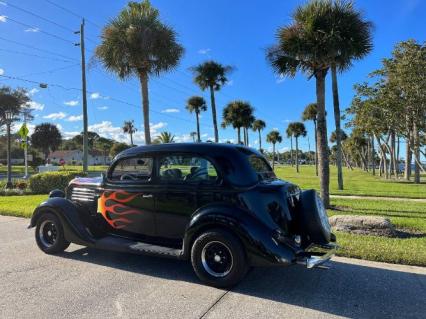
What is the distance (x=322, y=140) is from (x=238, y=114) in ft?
102

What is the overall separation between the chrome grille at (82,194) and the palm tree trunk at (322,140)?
732 centimetres

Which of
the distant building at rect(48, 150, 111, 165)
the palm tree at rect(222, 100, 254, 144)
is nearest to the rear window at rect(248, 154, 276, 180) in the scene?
the palm tree at rect(222, 100, 254, 144)

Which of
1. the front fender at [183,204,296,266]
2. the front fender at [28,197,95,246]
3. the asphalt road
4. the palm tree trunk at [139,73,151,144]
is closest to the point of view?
the asphalt road

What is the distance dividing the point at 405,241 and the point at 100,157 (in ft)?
416

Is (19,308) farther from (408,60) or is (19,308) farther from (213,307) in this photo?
(408,60)

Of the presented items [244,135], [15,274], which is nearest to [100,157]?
[244,135]

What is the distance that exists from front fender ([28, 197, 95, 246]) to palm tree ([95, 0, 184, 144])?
940 centimetres

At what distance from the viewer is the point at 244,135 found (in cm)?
4644

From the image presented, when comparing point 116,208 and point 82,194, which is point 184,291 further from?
point 82,194

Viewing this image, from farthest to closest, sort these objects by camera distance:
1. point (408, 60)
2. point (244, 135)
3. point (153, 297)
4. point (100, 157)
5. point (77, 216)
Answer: point (100, 157) → point (244, 135) → point (408, 60) → point (77, 216) → point (153, 297)

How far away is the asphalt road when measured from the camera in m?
4.11

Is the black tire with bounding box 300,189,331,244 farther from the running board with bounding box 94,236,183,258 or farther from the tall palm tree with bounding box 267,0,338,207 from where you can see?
the tall palm tree with bounding box 267,0,338,207

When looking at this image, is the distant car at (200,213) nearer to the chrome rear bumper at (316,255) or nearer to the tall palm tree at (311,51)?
the chrome rear bumper at (316,255)

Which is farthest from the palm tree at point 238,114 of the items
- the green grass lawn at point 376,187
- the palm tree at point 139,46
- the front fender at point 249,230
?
the front fender at point 249,230
